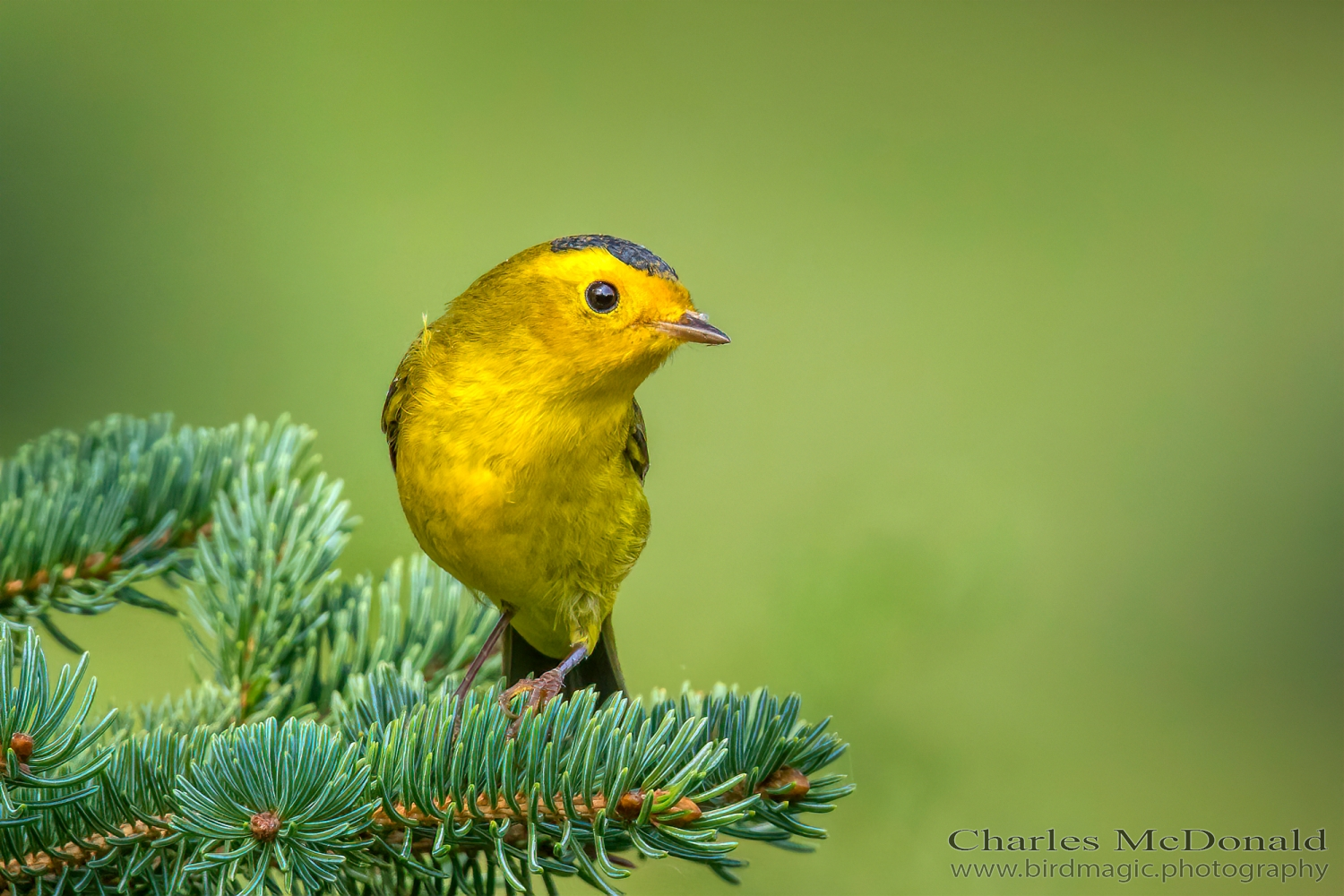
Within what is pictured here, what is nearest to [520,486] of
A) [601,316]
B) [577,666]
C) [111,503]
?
[601,316]

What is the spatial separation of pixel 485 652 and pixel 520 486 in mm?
450

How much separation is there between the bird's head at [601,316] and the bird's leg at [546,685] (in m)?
0.64

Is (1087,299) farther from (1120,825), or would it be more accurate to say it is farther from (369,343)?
(369,343)

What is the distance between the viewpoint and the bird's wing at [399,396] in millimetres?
2826

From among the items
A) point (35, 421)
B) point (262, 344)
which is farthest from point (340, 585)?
point (262, 344)

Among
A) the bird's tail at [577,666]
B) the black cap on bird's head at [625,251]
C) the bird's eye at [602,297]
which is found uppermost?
the black cap on bird's head at [625,251]

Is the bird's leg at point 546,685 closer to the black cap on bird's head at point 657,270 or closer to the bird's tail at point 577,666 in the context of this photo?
the bird's tail at point 577,666

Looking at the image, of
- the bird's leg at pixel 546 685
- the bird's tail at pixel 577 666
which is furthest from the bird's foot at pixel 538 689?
the bird's tail at pixel 577 666

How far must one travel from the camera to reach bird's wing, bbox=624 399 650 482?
2.87 metres

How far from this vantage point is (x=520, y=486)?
2.53 meters

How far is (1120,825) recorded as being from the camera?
4176 mm

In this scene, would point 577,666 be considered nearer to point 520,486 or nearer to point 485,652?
point 485,652

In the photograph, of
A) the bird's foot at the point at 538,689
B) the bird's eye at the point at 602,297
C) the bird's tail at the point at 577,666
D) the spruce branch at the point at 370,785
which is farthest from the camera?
the bird's tail at the point at 577,666

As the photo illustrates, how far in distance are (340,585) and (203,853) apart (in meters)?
0.99
